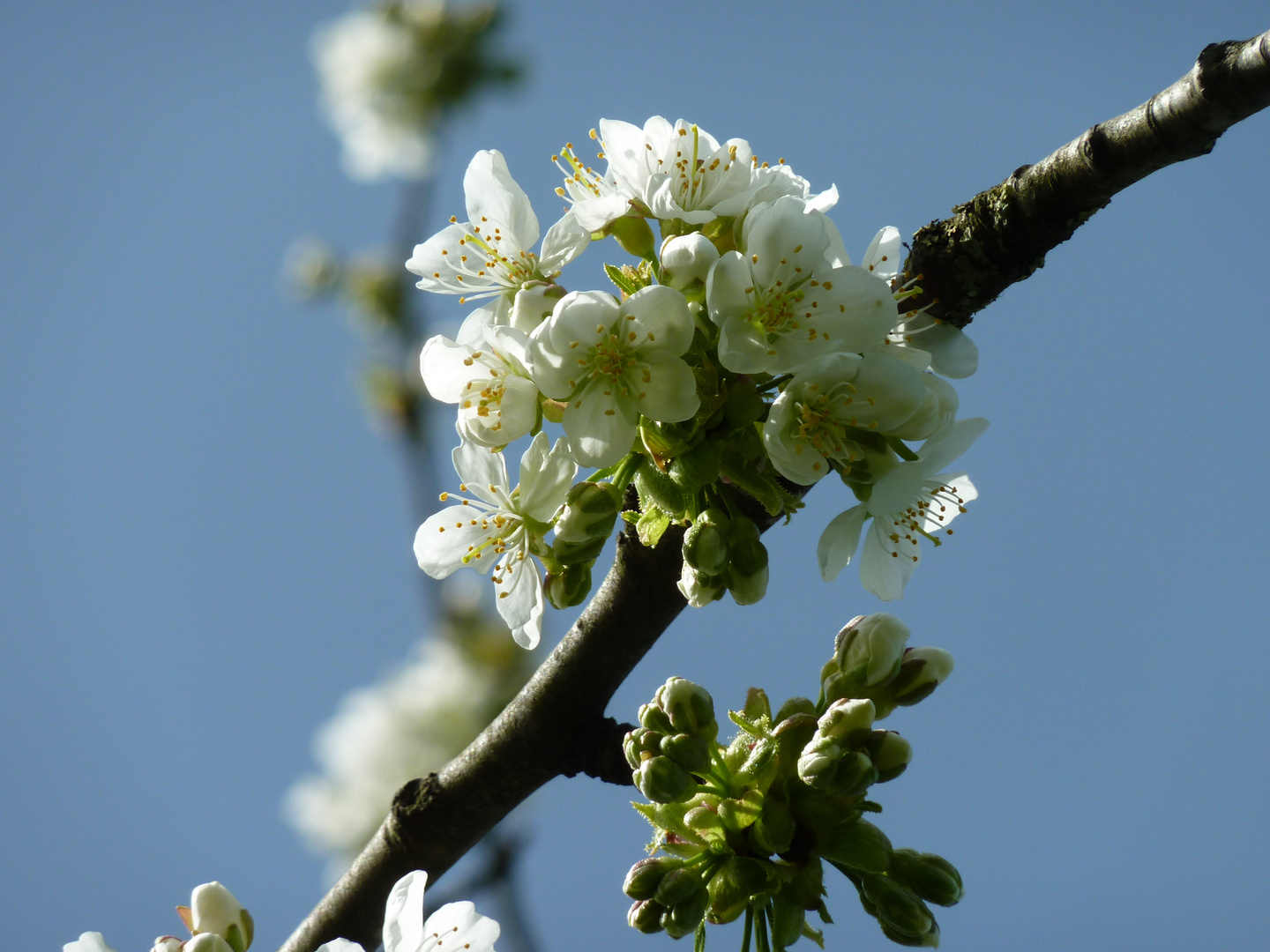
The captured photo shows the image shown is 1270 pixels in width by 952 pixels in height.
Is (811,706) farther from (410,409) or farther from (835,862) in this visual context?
(410,409)

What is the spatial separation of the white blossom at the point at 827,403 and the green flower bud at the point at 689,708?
1.43ft

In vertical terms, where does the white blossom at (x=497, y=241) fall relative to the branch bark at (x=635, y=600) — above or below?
above

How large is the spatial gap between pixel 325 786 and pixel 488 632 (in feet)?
5.76

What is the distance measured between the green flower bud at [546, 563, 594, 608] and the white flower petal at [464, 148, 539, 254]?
607mm

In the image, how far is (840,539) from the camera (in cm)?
173

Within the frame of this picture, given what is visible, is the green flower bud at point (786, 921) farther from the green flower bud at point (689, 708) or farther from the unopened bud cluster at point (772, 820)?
the green flower bud at point (689, 708)

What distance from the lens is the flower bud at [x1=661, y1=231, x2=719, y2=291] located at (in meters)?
1.52

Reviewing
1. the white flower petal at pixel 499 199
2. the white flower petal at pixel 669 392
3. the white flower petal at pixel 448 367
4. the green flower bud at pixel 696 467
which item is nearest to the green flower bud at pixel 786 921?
the green flower bud at pixel 696 467

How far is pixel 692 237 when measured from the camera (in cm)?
154

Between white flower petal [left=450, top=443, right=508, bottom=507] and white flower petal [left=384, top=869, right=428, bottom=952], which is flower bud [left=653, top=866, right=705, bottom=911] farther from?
white flower petal [left=450, top=443, right=508, bottom=507]

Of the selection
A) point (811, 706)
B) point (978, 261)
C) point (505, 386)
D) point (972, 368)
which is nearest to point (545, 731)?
point (811, 706)

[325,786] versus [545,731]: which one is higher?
[325,786]

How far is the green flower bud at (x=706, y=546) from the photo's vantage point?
151cm

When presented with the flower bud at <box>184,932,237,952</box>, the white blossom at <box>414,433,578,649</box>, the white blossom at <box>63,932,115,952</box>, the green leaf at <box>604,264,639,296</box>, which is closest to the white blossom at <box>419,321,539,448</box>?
the white blossom at <box>414,433,578,649</box>
